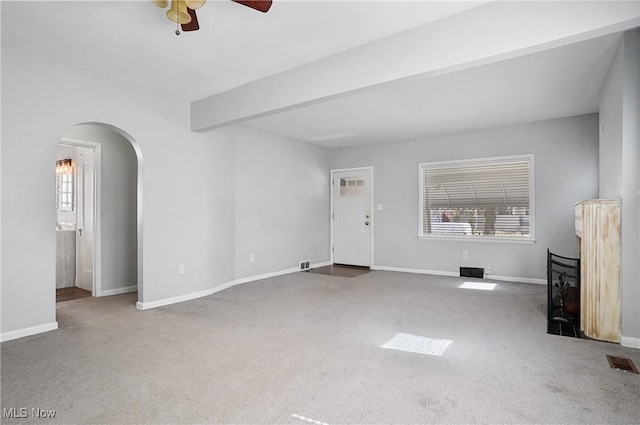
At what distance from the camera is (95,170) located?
4.97 metres

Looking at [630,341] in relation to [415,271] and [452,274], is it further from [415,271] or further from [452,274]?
[415,271]

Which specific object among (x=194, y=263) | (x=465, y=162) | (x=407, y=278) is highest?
(x=465, y=162)

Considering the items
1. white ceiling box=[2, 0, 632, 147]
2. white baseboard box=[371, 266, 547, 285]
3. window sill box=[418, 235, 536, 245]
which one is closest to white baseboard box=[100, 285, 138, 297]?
white ceiling box=[2, 0, 632, 147]

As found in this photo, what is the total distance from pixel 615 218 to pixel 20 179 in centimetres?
515

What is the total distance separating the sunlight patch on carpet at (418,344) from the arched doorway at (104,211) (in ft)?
12.0

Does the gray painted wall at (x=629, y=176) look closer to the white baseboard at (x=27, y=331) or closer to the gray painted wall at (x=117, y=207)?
the white baseboard at (x=27, y=331)

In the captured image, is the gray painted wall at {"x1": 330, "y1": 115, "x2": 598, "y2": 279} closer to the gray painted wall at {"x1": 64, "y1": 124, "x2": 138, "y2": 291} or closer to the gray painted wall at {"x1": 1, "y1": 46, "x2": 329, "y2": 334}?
the gray painted wall at {"x1": 1, "y1": 46, "x2": 329, "y2": 334}

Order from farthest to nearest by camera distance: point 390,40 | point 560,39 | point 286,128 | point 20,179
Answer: point 286,128, point 20,179, point 390,40, point 560,39

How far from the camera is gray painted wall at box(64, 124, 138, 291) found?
496cm

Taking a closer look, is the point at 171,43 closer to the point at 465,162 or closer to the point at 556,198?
the point at 465,162

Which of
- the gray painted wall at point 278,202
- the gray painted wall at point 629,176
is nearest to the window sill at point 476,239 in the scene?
the gray painted wall at point 278,202

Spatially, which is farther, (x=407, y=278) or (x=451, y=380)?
(x=407, y=278)

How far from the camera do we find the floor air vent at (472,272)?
6039 mm

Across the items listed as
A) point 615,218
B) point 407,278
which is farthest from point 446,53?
point 407,278
